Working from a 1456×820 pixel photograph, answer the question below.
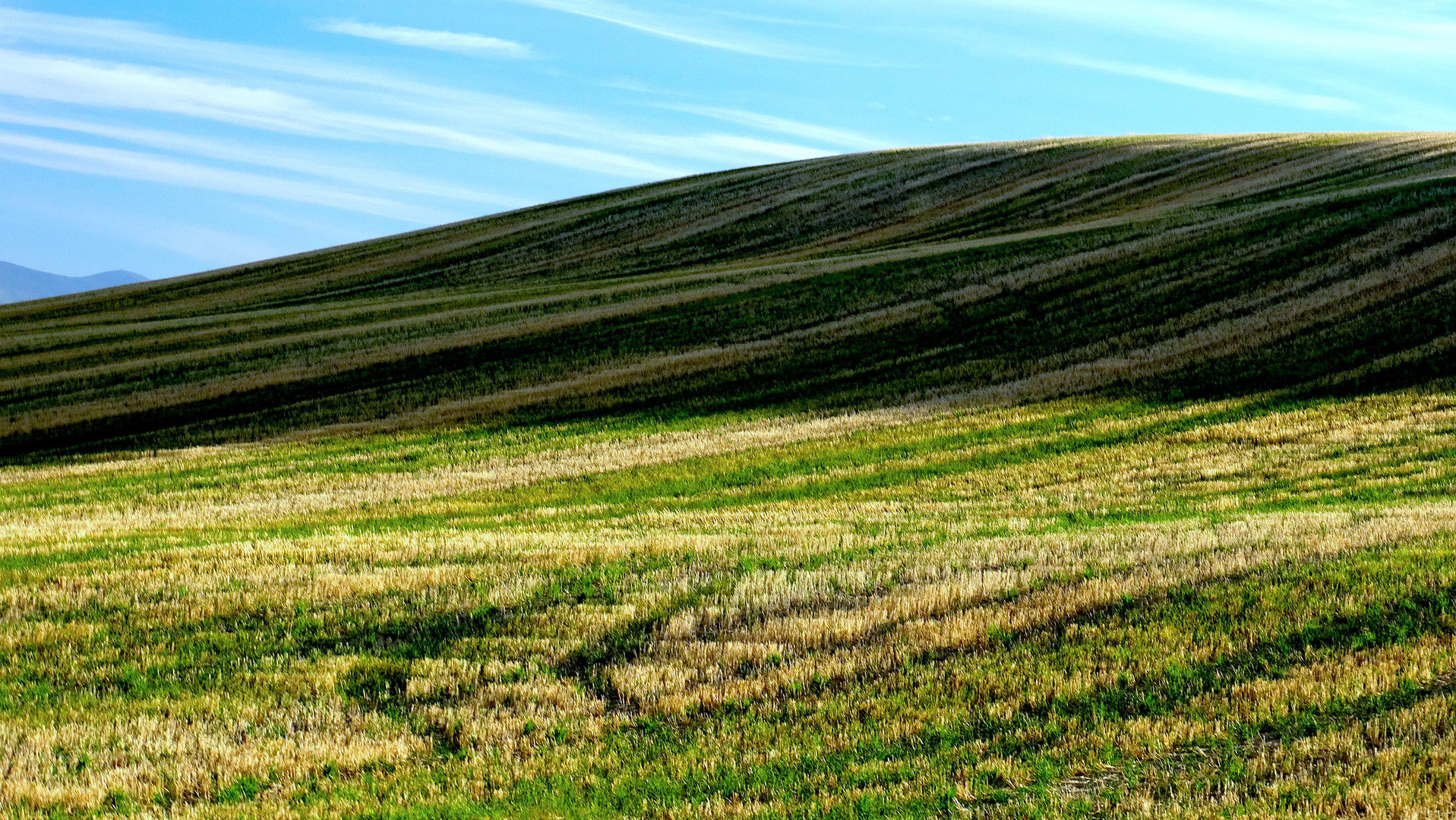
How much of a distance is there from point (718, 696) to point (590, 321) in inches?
1178

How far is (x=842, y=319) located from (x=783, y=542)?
2185 cm

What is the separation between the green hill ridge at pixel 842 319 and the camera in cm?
2708

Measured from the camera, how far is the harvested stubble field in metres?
7.16

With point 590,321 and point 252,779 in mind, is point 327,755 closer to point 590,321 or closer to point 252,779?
point 252,779

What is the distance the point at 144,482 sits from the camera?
22.1 metres

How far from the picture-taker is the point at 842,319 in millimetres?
34938

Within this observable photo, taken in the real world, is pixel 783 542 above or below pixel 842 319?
below

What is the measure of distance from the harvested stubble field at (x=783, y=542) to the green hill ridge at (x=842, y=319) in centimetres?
25

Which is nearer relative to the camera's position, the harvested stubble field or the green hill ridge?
the harvested stubble field

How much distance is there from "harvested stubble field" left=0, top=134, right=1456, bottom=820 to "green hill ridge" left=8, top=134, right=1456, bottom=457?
Answer: 0.83 ft

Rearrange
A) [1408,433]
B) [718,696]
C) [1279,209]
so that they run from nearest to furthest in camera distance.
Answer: [718,696]
[1408,433]
[1279,209]

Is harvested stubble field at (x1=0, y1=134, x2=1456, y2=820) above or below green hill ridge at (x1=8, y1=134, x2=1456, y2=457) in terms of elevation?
below

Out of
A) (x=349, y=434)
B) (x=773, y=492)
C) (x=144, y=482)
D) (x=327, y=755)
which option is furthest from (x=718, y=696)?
(x=349, y=434)

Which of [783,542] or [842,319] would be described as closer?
[783,542]
